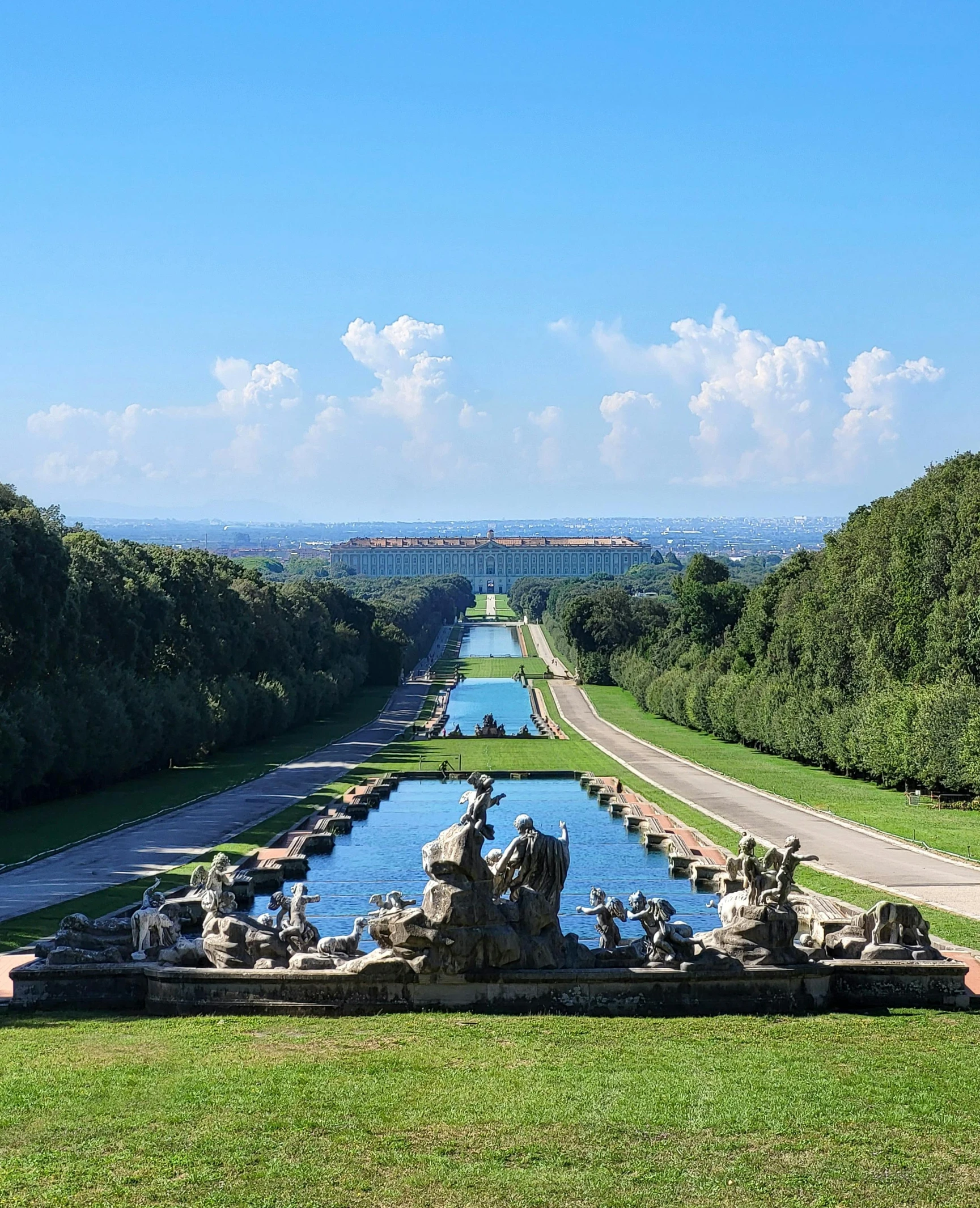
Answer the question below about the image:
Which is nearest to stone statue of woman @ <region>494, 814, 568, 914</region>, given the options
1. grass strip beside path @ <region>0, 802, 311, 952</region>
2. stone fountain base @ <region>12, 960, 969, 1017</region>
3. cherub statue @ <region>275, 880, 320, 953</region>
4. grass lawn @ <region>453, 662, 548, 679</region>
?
stone fountain base @ <region>12, 960, 969, 1017</region>

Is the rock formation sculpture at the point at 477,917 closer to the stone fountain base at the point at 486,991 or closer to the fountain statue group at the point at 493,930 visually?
the fountain statue group at the point at 493,930

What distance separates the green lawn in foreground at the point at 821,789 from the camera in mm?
39719

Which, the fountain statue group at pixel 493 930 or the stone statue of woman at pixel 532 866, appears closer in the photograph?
the fountain statue group at pixel 493 930

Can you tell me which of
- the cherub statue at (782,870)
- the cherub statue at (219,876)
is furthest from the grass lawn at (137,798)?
the cherub statue at (782,870)

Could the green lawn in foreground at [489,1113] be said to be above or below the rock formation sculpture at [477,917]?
below

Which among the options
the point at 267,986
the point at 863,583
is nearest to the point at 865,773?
the point at 863,583

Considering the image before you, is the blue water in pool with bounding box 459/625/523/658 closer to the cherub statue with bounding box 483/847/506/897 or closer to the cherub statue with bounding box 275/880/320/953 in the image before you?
the cherub statue with bounding box 275/880/320/953

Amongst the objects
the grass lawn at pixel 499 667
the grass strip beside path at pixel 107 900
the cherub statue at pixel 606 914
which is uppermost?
the cherub statue at pixel 606 914

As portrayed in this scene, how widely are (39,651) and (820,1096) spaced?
37.9 meters

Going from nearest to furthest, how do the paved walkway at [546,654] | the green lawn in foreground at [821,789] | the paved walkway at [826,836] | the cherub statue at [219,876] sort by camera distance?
the cherub statue at [219,876] → the paved walkway at [826,836] → the green lawn in foreground at [821,789] → the paved walkway at [546,654]

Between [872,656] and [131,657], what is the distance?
90.0 feet

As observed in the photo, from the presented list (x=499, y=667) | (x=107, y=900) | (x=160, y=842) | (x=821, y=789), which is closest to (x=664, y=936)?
(x=107, y=900)

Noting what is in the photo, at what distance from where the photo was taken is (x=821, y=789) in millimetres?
51656

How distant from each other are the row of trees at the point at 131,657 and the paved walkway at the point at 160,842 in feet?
13.4
